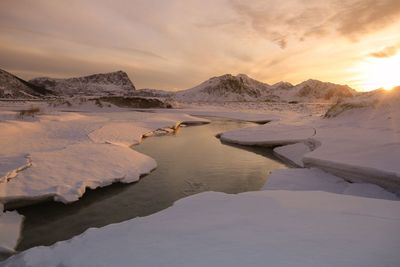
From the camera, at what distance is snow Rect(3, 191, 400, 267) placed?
341cm

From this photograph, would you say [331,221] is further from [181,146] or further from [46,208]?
[181,146]

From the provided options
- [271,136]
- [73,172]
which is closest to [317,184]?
[73,172]

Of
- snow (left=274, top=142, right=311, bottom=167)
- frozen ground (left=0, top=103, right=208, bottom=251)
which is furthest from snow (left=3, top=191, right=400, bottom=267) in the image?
snow (left=274, top=142, right=311, bottom=167)

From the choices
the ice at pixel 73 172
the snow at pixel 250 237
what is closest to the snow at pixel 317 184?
the snow at pixel 250 237

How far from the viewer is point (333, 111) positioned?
1975cm

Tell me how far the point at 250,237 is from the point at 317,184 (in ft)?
17.2

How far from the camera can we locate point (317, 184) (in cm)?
850

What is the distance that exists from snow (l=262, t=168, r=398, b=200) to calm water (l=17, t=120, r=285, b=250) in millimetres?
749

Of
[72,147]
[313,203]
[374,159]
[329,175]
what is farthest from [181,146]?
[313,203]

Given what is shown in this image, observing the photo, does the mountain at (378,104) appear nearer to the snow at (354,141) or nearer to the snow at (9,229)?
the snow at (354,141)

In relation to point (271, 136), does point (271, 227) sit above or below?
above

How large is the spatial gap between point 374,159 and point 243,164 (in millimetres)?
4972

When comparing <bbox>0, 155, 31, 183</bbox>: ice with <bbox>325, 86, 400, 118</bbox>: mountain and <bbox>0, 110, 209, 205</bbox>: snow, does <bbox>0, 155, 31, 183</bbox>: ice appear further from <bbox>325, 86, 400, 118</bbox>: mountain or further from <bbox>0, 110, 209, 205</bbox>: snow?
<bbox>325, 86, 400, 118</bbox>: mountain

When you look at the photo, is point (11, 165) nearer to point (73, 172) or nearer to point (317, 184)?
point (73, 172)
